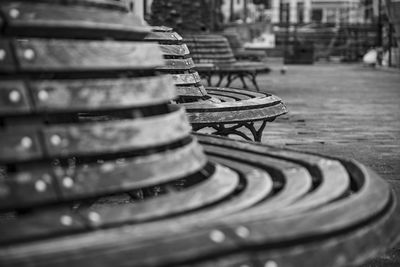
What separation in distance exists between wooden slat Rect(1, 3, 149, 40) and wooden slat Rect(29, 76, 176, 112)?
0.34 feet

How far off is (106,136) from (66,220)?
232 millimetres

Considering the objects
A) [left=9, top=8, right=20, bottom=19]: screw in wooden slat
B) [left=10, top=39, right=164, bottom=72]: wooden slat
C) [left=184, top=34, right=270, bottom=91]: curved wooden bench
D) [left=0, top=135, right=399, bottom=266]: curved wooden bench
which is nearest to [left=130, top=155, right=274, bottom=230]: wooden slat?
[left=0, top=135, right=399, bottom=266]: curved wooden bench

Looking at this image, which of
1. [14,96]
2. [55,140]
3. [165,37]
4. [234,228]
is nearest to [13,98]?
[14,96]

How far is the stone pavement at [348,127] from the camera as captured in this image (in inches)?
243

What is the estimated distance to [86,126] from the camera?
1.65m

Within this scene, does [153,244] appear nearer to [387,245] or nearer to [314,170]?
[387,245]

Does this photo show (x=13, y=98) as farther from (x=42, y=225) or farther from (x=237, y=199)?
(x=237, y=199)

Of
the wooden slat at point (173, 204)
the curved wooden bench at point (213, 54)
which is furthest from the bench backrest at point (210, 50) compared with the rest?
the wooden slat at point (173, 204)

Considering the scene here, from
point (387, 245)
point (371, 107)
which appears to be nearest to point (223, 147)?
point (387, 245)

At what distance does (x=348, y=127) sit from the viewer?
28.0 ft

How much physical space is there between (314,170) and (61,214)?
2.63 feet

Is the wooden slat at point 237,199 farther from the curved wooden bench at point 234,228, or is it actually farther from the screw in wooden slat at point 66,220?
the screw in wooden slat at point 66,220

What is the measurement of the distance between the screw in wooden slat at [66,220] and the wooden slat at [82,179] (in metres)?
0.08

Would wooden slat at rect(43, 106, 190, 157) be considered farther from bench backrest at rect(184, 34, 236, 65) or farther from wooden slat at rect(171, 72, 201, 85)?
bench backrest at rect(184, 34, 236, 65)
